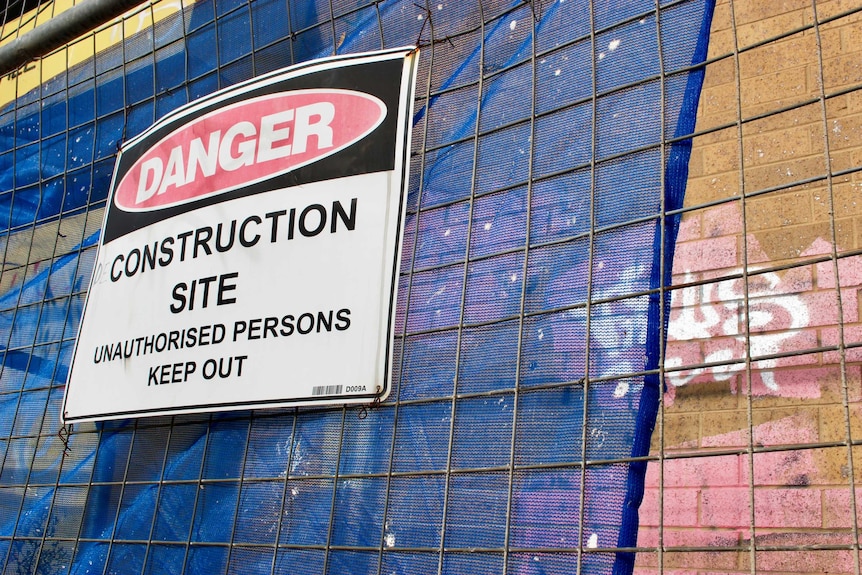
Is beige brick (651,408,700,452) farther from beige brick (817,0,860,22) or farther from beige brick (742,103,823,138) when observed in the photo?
beige brick (817,0,860,22)

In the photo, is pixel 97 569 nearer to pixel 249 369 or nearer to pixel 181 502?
pixel 181 502

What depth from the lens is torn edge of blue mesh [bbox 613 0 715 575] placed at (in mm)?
1342

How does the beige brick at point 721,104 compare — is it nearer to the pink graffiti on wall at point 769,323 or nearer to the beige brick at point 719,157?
the beige brick at point 719,157

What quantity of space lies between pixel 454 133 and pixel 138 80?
40.0 inches

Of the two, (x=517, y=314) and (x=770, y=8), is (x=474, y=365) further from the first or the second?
(x=770, y=8)

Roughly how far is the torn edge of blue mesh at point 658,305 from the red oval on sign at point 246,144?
582 mm

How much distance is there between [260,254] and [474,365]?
1.70ft

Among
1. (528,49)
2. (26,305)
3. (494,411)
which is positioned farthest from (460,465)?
(26,305)

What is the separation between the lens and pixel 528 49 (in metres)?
1.68

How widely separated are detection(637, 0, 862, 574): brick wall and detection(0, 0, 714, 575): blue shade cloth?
575 mm

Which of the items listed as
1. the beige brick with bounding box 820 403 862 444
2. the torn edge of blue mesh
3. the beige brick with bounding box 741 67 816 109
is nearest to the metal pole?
the torn edge of blue mesh

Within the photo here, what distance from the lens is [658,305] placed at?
1397 millimetres

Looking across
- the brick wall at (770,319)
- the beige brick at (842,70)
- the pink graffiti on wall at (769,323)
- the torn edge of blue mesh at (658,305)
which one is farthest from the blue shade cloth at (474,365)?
the beige brick at (842,70)

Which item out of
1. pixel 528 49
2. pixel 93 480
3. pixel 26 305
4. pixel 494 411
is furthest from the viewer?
pixel 26 305
